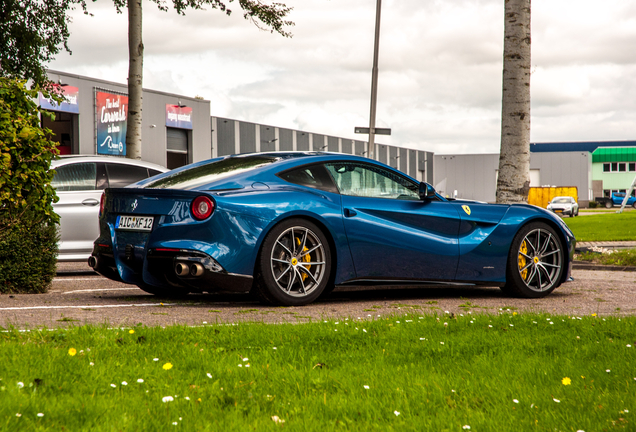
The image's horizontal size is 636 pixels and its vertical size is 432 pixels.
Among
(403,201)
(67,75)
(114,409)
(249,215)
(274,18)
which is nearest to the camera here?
(114,409)

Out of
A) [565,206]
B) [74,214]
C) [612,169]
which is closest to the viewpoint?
[74,214]

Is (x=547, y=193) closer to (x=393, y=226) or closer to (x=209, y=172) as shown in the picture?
(x=393, y=226)

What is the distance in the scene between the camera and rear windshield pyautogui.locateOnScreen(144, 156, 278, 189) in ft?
19.4

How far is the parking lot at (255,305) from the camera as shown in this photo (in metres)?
5.09

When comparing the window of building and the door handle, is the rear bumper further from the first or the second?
the window of building

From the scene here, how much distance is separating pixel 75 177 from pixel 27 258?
289cm

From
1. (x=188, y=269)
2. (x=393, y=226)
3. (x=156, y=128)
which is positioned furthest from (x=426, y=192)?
(x=156, y=128)

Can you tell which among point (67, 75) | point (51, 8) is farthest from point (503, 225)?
point (67, 75)

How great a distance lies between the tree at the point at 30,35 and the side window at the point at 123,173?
704 centimetres

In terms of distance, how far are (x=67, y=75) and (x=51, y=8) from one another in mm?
18068

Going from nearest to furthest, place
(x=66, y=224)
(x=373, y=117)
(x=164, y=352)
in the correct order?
(x=164, y=352) < (x=66, y=224) < (x=373, y=117)

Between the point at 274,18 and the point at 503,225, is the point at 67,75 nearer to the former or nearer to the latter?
the point at 274,18

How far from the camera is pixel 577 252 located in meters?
12.9

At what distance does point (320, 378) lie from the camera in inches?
129
